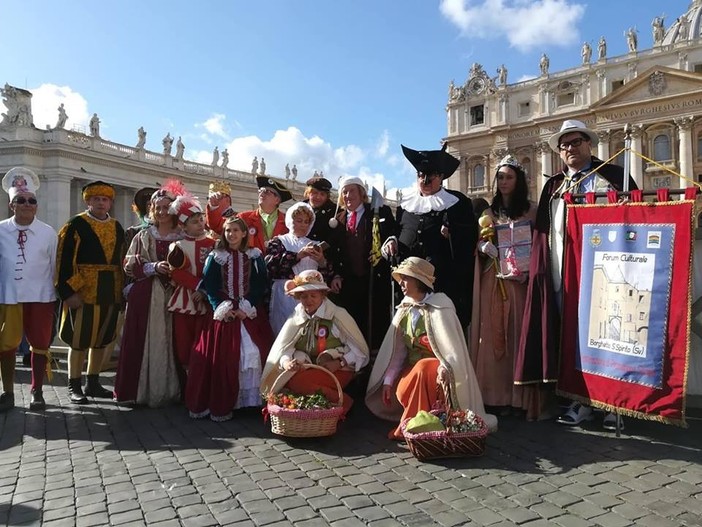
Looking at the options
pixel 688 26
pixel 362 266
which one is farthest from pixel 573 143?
pixel 688 26

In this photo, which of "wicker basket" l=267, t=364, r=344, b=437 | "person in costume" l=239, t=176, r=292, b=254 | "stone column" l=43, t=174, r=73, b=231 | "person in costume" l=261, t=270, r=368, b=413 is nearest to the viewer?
"wicker basket" l=267, t=364, r=344, b=437

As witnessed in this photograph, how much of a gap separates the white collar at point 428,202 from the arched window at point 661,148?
152ft

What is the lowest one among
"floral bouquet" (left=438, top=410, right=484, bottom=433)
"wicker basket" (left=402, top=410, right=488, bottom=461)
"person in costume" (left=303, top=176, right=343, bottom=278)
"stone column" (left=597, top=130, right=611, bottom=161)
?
"wicker basket" (left=402, top=410, right=488, bottom=461)

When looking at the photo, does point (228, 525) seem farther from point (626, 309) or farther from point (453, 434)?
point (626, 309)

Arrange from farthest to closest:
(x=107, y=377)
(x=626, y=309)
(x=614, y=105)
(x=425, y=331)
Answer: (x=614, y=105) → (x=107, y=377) → (x=425, y=331) → (x=626, y=309)

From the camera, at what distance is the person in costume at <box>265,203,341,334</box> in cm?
535

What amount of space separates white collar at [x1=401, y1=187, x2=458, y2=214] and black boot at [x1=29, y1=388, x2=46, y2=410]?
13.9 feet

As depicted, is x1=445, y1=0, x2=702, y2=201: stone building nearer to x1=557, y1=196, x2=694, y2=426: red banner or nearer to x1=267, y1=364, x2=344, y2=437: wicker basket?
x1=557, y1=196, x2=694, y2=426: red banner

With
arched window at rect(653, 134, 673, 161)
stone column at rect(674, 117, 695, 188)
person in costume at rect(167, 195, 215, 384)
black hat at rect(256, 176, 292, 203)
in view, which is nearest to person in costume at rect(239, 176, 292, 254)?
black hat at rect(256, 176, 292, 203)

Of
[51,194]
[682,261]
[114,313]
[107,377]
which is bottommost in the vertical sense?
[107,377]

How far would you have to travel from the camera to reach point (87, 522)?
2.83m

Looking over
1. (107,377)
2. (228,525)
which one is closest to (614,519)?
(228,525)

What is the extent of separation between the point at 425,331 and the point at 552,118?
5004cm

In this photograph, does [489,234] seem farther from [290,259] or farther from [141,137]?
[141,137]
